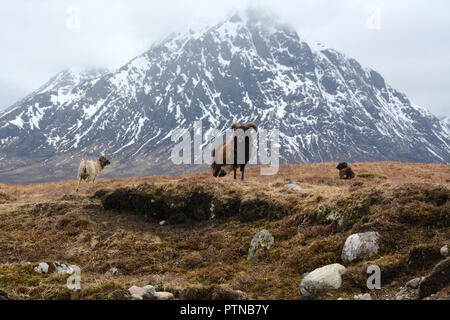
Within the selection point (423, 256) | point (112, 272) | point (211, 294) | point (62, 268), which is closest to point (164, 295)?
point (211, 294)

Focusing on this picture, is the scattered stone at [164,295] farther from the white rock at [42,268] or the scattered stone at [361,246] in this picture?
the scattered stone at [361,246]

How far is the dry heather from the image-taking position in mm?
7629

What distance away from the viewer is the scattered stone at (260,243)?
1032 cm

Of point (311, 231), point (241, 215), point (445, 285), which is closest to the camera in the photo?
point (445, 285)

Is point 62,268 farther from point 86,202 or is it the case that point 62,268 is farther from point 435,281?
point 435,281

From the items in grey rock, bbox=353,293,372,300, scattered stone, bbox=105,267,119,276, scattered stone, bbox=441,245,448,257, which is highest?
scattered stone, bbox=441,245,448,257

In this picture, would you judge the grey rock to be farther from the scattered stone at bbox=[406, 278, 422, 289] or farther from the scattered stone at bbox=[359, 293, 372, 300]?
the scattered stone at bbox=[406, 278, 422, 289]

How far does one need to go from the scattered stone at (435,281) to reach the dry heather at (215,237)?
0.87ft

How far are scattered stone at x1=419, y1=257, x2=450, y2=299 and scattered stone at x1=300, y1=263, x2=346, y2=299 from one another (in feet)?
5.49

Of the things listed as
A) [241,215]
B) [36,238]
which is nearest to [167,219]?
[241,215]

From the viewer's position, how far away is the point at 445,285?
6.04 m

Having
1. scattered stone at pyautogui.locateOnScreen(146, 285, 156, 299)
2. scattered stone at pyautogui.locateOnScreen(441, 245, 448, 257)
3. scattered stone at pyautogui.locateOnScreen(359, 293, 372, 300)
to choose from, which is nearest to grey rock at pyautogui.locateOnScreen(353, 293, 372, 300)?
scattered stone at pyautogui.locateOnScreen(359, 293, 372, 300)
